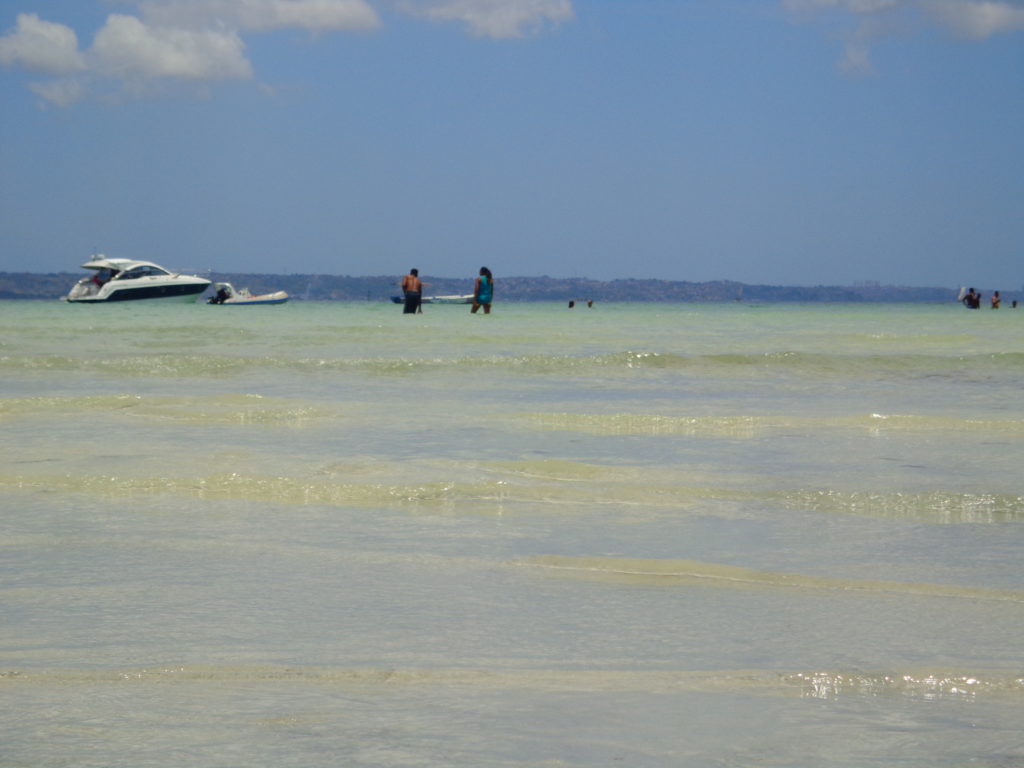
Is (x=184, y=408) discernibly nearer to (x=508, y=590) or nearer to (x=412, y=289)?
(x=508, y=590)

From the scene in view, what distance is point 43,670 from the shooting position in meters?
2.79

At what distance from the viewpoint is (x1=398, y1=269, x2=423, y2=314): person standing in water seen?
1545 inches

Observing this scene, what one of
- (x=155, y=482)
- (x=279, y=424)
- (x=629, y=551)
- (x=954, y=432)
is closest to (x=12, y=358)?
(x=279, y=424)

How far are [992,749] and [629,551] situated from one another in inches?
76.2

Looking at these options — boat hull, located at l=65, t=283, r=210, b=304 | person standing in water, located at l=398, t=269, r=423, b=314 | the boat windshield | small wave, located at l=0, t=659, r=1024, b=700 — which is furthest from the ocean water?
the boat windshield

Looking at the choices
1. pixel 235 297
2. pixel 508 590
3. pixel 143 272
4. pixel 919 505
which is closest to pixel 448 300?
pixel 235 297

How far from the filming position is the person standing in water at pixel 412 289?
39231 millimetres

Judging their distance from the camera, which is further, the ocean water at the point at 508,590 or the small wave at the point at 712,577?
the small wave at the point at 712,577

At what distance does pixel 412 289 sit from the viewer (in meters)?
40.2

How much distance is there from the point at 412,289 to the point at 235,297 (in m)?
31.6

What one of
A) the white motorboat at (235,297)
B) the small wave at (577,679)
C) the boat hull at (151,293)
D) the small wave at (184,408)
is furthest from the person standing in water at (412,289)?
the small wave at (577,679)

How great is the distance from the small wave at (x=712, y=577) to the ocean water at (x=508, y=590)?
14 millimetres

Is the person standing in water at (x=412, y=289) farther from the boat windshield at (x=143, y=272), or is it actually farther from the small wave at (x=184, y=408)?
the small wave at (x=184, y=408)

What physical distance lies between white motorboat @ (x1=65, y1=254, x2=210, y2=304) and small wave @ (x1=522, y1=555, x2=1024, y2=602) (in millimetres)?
59076
